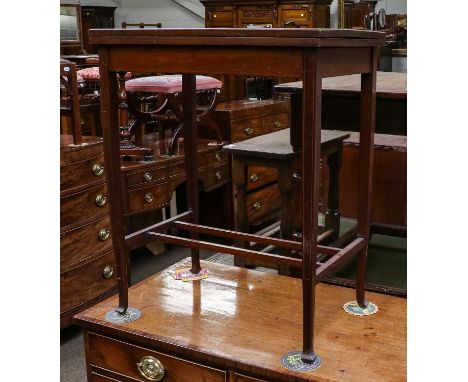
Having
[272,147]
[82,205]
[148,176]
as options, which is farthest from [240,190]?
[82,205]

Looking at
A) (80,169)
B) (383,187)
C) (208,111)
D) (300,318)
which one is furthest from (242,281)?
(208,111)

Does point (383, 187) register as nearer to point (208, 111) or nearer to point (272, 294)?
point (208, 111)

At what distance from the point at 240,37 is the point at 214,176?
2.55 m

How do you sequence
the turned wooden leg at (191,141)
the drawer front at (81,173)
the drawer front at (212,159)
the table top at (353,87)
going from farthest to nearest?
the drawer front at (212,159), the drawer front at (81,173), the table top at (353,87), the turned wooden leg at (191,141)

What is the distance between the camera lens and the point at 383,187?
3.10 m

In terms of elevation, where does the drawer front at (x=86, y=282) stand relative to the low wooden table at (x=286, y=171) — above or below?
below

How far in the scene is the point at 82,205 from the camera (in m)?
2.71

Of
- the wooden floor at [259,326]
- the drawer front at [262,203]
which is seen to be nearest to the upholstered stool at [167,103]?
the drawer front at [262,203]

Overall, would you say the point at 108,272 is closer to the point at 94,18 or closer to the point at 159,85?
the point at 159,85

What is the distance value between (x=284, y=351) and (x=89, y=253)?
4.91 feet

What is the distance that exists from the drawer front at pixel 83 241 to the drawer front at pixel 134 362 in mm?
953

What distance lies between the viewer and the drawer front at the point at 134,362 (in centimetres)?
155

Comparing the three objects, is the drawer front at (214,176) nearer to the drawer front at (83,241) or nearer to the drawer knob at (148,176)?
the drawer knob at (148,176)

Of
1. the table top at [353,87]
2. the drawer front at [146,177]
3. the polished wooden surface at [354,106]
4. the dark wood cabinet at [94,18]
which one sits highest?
the dark wood cabinet at [94,18]
